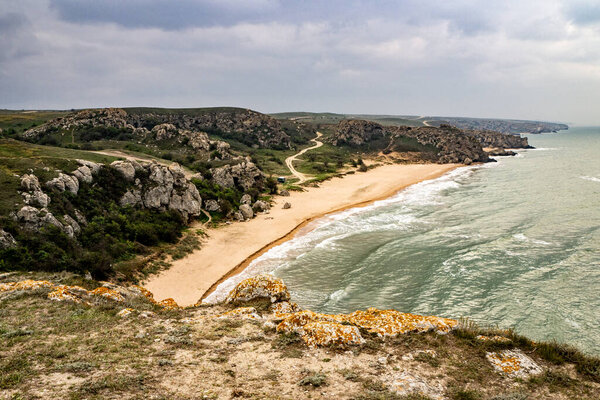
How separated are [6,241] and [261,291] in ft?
56.4

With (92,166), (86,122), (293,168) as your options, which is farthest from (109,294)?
(86,122)

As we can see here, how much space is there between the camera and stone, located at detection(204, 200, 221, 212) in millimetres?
43250

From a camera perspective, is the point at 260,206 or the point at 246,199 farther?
the point at 246,199

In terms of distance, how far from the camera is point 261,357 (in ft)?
32.7

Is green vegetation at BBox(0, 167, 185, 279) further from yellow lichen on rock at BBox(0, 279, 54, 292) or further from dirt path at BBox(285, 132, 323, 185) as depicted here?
dirt path at BBox(285, 132, 323, 185)

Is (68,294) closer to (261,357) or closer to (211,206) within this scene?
(261,357)

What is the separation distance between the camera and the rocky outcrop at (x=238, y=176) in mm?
51750

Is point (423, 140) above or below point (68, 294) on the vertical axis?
above

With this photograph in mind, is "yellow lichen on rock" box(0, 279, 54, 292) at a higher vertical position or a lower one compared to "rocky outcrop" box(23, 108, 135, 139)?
lower

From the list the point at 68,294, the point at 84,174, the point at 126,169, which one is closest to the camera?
the point at 68,294

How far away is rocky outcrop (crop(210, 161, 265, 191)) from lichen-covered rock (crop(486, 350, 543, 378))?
45710 millimetres

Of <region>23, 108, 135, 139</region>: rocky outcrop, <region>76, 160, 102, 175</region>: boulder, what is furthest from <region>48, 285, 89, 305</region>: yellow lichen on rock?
<region>23, 108, 135, 139</region>: rocky outcrop

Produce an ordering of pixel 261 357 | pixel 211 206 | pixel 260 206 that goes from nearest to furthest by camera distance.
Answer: pixel 261 357, pixel 211 206, pixel 260 206

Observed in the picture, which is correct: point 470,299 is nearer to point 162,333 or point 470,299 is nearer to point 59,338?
point 162,333
